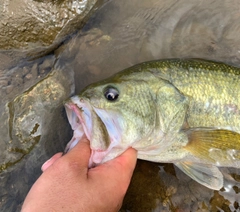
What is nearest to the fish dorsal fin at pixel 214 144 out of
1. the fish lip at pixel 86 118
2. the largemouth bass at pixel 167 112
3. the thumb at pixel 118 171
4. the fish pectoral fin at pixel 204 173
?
the largemouth bass at pixel 167 112

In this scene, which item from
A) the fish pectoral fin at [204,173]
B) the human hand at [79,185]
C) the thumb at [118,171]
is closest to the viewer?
the human hand at [79,185]

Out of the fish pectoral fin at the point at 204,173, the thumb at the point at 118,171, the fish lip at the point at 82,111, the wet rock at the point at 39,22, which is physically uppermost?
the wet rock at the point at 39,22

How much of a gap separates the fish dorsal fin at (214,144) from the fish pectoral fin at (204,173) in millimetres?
154

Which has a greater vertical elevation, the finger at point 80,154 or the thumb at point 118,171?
the finger at point 80,154

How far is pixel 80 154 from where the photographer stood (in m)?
2.18

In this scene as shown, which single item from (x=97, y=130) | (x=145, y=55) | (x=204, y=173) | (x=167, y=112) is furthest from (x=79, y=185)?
(x=145, y=55)

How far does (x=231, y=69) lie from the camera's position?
2609 millimetres

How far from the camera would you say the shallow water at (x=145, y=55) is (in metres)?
2.88

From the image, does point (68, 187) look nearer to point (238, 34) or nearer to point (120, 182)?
point (120, 182)

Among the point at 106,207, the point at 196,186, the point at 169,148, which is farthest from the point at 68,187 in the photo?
the point at 196,186

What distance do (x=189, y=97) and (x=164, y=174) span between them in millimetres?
938

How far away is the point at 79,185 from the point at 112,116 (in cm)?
63

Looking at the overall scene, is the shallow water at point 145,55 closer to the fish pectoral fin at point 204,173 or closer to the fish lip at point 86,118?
the fish pectoral fin at point 204,173

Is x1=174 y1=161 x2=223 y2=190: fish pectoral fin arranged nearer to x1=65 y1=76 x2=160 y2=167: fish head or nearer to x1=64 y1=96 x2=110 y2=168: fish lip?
x1=65 y1=76 x2=160 y2=167: fish head
